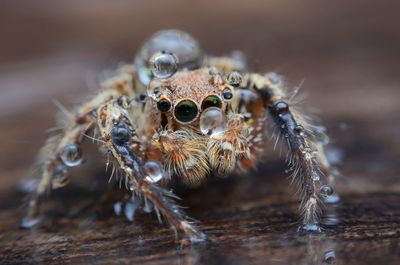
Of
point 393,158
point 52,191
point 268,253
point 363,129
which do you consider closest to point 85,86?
point 52,191

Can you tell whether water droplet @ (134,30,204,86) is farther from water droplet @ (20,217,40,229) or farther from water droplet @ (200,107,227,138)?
water droplet @ (20,217,40,229)

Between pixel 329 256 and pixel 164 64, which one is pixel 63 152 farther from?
pixel 329 256

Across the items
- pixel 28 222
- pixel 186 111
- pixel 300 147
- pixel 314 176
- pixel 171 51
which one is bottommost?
pixel 28 222

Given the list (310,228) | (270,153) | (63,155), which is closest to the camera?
(310,228)

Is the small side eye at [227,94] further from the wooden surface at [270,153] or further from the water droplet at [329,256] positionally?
the water droplet at [329,256]

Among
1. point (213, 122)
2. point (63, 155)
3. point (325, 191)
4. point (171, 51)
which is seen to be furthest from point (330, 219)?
point (63, 155)

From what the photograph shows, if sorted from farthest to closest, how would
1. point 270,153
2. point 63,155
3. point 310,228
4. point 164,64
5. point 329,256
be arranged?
point 270,153 → point 63,155 → point 164,64 → point 310,228 → point 329,256

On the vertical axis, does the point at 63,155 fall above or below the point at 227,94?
below

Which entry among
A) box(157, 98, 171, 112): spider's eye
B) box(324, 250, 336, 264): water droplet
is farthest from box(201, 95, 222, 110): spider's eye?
box(324, 250, 336, 264): water droplet
